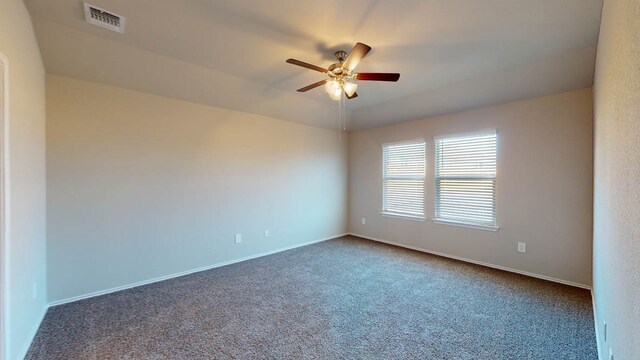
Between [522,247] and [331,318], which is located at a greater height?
[522,247]

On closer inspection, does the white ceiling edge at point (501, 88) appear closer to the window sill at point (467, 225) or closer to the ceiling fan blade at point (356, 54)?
the window sill at point (467, 225)

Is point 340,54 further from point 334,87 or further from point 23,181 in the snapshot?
point 23,181

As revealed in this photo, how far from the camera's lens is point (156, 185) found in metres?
3.50

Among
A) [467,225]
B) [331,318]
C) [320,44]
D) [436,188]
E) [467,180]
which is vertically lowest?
[331,318]

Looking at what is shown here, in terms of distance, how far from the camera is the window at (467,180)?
13.0 ft

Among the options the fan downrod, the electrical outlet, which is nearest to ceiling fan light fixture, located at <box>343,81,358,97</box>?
the fan downrod

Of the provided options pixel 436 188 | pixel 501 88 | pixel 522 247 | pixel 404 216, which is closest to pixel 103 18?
pixel 501 88

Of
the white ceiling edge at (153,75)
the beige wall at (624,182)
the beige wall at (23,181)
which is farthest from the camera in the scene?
the white ceiling edge at (153,75)

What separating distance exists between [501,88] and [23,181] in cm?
509

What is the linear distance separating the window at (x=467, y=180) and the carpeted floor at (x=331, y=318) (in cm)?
87

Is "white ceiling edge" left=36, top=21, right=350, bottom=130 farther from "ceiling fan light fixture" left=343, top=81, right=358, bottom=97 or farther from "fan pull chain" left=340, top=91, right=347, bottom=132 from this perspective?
"ceiling fan light fixture" left=343, top=81, right=358, bottom=97

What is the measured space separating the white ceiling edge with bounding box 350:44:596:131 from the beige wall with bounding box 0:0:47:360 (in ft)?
14.0

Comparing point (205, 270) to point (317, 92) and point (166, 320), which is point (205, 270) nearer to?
point (166, 320)

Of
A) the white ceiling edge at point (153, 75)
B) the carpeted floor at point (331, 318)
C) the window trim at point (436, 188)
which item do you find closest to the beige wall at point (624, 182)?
the carpeted floor at point (331, 318)
